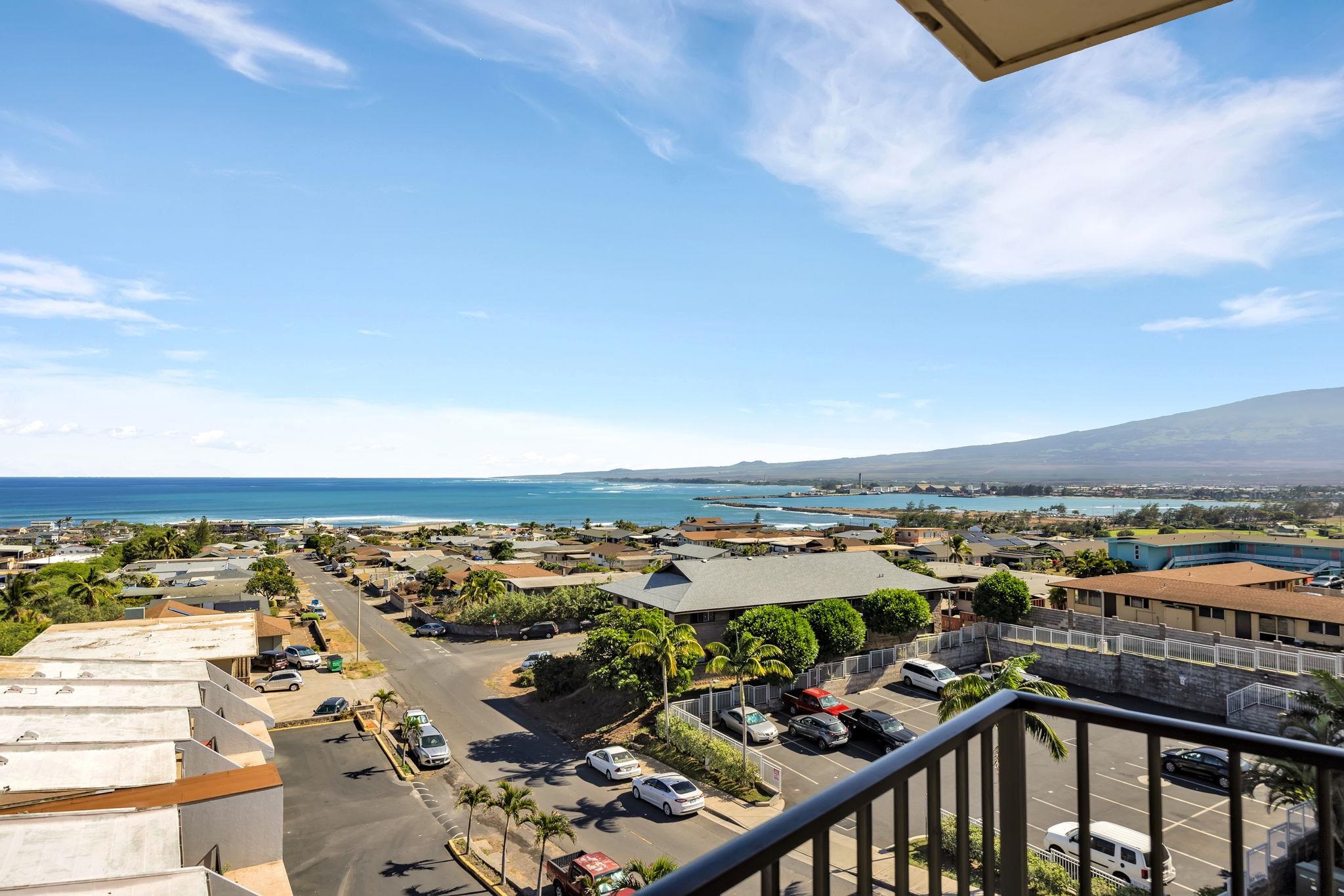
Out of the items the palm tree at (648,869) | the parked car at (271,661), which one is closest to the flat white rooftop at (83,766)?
the palm tree at (648,869)

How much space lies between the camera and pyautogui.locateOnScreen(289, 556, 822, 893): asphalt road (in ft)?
50.9

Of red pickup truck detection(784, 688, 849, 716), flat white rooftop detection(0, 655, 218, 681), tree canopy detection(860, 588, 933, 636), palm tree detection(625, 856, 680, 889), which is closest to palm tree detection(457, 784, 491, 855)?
palm tree detection(625, 856, 680, 889)

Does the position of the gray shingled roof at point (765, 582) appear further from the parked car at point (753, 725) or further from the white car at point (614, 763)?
the white car at point (614, 763)

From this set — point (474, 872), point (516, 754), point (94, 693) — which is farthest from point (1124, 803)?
point (516, 754)

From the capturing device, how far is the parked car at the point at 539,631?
36875 mm

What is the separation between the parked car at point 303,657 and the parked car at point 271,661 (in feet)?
0.77

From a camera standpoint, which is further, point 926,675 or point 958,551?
point 958,551

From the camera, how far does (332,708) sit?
24609 millimetres

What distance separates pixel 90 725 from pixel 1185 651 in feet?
96.9

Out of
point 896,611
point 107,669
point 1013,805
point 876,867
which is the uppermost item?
point 876,867

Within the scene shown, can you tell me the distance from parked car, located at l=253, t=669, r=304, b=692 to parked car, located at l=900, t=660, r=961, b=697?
2256 centimetres

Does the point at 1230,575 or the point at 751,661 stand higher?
the point at 1230,575

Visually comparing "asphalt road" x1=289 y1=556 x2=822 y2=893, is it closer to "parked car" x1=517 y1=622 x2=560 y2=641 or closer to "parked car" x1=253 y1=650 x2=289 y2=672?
"parked car" x1=517 y1=622 x2=560 y2=641

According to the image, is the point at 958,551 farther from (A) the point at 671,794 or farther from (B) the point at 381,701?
(A) the point at 671,794
